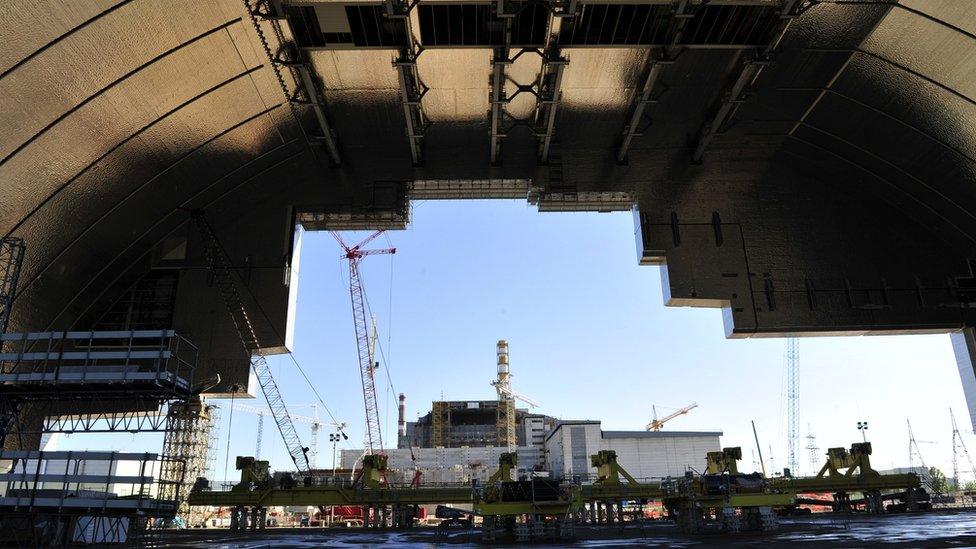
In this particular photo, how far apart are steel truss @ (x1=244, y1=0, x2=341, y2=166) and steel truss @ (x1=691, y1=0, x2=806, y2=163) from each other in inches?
765

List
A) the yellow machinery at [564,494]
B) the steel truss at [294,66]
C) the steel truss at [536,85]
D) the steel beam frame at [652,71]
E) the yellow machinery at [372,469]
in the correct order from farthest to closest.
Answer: the yellow machinery at [372,469] → the yellow machinery at [564,494] → the steel beam frame at [652,71] → the steel truss at [536,85] → the steel truss at [294,66]

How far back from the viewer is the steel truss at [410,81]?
24281 mm

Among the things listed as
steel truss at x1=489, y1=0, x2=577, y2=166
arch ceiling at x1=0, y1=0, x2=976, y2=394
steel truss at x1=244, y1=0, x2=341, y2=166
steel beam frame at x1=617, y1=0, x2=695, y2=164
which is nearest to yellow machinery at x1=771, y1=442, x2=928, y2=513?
arch ceiling at x1=0, y1=0, x2=976, y2=394

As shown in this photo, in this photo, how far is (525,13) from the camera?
2603 cm

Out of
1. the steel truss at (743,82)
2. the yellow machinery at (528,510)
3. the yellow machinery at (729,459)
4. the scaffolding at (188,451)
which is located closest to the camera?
the steel truss at (743,82)

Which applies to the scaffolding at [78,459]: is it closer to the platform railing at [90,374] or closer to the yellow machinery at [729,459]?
the platform railing at [90,374]

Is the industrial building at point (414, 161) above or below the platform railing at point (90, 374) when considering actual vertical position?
above

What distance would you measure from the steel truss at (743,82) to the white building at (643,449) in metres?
72.8

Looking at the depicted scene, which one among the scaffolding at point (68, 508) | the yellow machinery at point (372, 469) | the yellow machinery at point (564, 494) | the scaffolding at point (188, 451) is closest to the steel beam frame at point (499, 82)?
the yellow machinery at point (564, 494)

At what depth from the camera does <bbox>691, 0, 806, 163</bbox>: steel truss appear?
2494 centimetres

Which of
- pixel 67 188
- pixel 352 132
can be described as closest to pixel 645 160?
pixel 352 132

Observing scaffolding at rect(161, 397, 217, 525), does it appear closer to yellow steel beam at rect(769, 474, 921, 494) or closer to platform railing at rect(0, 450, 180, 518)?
platform railing at rect(0, 450, 180, 518)

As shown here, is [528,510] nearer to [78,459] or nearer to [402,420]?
[78,459]

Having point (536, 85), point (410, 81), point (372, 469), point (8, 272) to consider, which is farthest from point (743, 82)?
point (8, 272)
